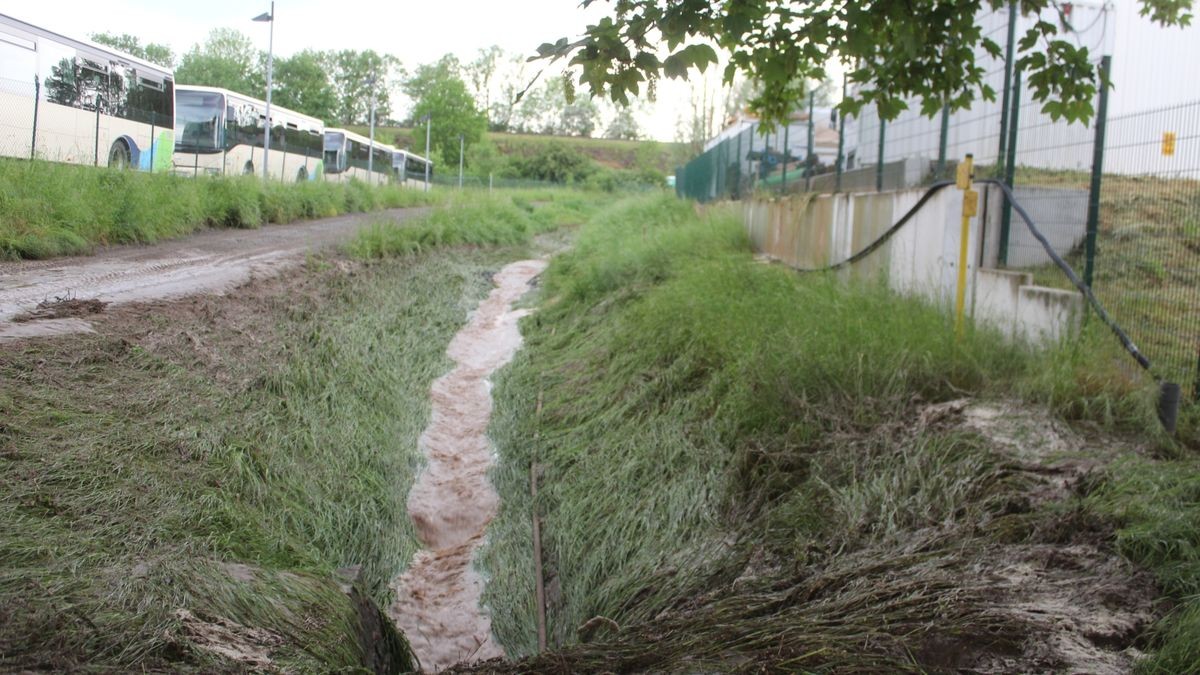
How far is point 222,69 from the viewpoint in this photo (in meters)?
64.4

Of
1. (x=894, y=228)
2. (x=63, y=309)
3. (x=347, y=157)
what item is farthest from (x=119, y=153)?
(x=347, y=157)

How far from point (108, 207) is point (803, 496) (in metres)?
10.9

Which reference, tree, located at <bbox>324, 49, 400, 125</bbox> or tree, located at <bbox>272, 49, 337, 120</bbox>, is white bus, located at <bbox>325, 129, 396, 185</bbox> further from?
tree, located at <bbox>324, 49, 400, 125</bbox>

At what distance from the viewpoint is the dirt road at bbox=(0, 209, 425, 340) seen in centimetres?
750

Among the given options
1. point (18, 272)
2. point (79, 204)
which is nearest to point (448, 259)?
point (79, 204)

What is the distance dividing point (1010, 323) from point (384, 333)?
6.86 m

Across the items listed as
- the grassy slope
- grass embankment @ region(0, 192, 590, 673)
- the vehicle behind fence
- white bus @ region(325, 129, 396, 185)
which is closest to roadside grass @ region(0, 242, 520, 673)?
grass embankment @ region(0, 192, 590, 673)

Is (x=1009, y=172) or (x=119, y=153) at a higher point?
(x=119, y=153)

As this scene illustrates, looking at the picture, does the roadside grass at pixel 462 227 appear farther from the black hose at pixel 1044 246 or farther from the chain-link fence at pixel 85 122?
the black hose at pixel 1044 246

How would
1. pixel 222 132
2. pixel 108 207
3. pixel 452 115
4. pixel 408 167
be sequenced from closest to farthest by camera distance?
pixel 108 207 < pixel 222 132 < pixel 408 167 < pixel 452 115

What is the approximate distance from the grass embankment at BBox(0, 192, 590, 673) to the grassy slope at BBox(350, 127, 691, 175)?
2371 inches

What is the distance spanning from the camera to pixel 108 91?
20.0 metres

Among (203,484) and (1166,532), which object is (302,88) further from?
(1166,532)

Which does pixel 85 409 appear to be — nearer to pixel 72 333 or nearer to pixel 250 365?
pixel 72 333
